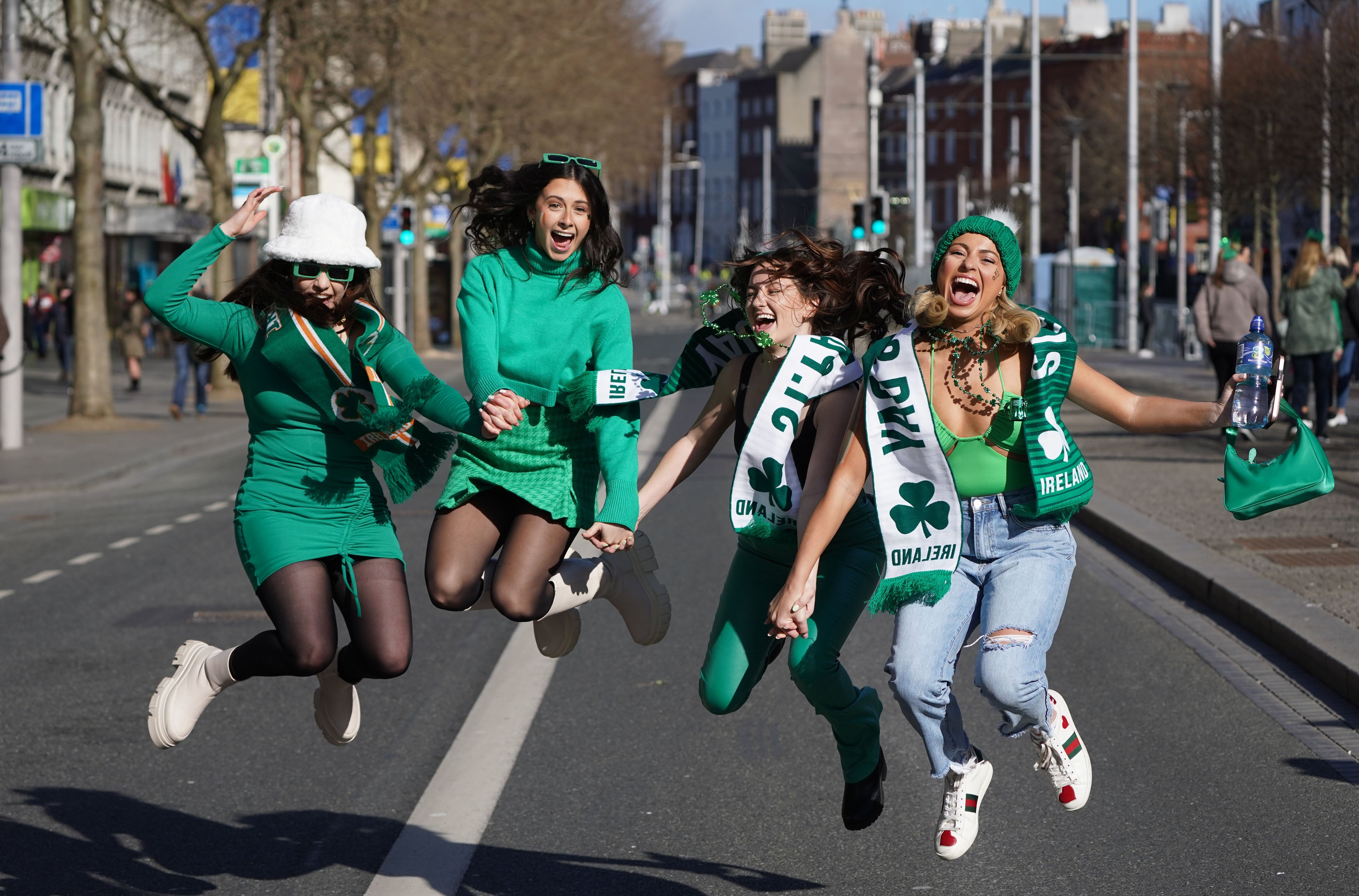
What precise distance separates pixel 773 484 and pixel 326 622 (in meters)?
1.27

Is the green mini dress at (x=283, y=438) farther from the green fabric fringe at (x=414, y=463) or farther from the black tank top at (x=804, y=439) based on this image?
the black tank top at (x=804, y=439)

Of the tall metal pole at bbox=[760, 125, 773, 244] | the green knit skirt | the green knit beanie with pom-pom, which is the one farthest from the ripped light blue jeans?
the tall metal pole at bbox=[760, 125, 773, 244]

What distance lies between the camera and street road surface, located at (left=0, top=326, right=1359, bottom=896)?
5762 millimetres

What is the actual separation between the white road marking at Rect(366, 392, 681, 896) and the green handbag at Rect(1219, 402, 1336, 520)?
7.85ft

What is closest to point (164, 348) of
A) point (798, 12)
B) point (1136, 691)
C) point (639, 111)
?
point (639, 111)

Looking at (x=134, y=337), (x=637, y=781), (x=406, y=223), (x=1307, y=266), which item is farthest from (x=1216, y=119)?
(x=637, y=781)

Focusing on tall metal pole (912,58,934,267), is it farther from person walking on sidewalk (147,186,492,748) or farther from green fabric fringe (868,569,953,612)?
green fabric fringe (868,569,953,612)

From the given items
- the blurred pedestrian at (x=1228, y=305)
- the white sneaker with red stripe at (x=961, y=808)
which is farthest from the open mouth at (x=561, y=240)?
the blurred pedestrian at (x=1228, y=305)

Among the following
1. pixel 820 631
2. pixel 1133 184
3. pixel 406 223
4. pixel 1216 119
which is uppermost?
pixel 1216 119

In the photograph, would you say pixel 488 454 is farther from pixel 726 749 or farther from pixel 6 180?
pixel 6 180

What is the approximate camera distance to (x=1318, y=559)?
37.3 ft

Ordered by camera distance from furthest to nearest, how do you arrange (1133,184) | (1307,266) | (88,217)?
1. (1133,184)
2. (88,217)
3. (1307,266)

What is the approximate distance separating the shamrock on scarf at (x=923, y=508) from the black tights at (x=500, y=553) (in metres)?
1.13

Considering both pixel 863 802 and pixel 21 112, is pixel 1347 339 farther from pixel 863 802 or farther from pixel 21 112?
pixel 863 802
